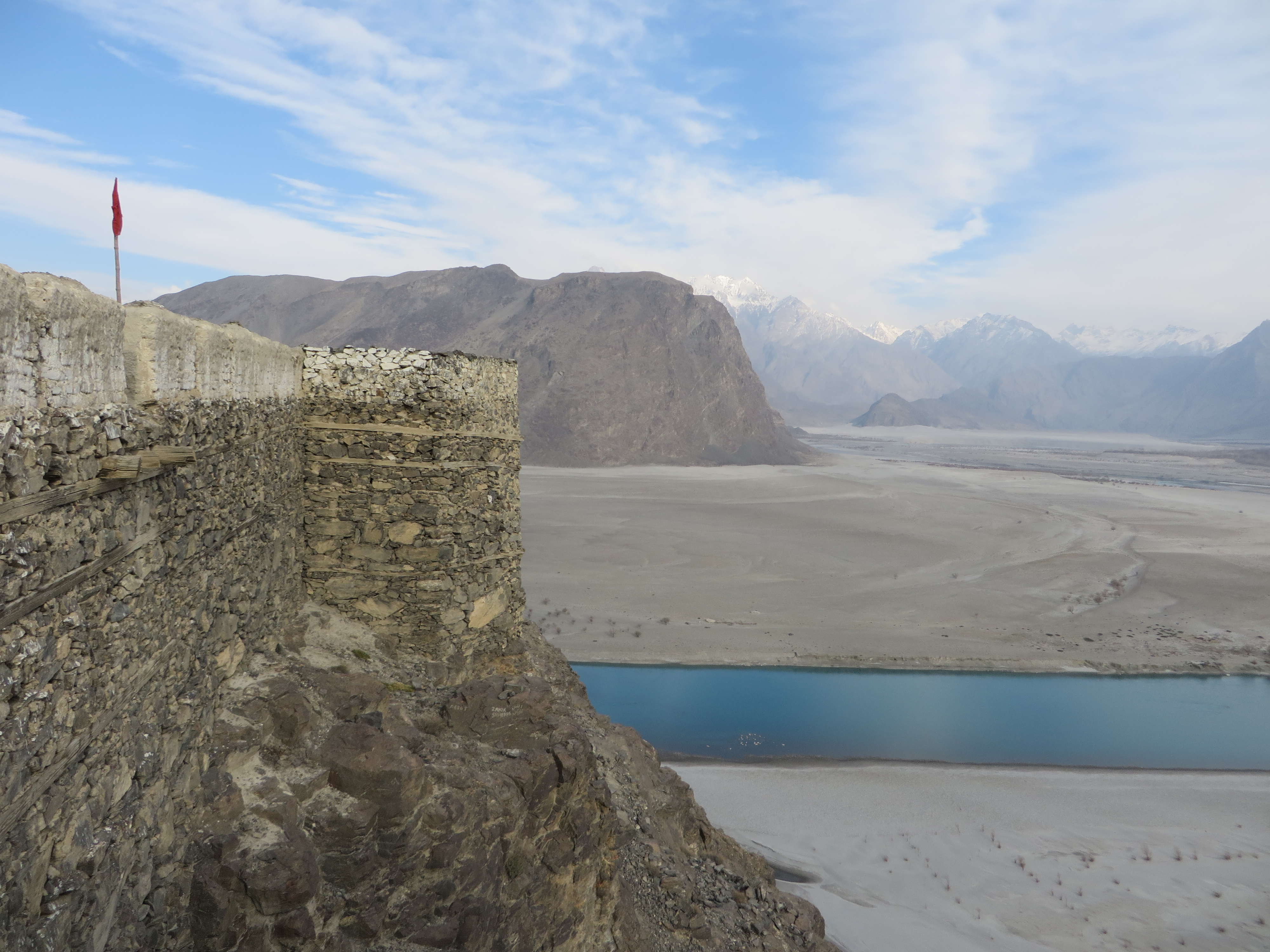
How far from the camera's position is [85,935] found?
309cm

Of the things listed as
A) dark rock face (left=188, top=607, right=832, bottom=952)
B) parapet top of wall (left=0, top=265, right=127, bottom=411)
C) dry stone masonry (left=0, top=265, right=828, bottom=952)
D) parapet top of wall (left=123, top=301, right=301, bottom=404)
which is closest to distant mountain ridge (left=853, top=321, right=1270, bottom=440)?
dry stone masonry (left=0, top=265, right=828, bottom=952)

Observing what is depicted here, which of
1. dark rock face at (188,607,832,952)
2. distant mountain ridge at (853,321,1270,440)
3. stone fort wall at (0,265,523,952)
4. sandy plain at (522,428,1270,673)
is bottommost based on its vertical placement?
sandy plain at (522,428,1270,673)

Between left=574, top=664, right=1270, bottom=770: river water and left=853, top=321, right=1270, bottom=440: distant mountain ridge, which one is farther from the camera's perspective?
left=853, top=321, right=1270, bottom=440: distant mountain ridge

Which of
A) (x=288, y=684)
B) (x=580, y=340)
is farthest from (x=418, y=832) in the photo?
(x=580, y=340)

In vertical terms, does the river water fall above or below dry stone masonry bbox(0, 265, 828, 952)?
below

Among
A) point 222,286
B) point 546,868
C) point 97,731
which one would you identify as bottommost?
point 546,868

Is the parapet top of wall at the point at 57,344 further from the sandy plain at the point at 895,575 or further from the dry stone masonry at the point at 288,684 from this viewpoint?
the sandy plain at the point at 895,575

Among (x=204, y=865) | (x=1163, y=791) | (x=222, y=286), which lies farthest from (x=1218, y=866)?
(x=222, y=286)

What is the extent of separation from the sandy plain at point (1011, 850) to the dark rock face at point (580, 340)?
Result: 4341 cm

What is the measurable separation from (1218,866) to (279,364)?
1386 cm

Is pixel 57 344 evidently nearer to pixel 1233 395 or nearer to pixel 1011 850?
pixel 1011 850

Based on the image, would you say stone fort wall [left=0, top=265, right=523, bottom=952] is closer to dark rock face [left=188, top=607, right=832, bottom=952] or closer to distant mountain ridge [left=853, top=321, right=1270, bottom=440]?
dark rock face [left=188, top=607, right=832, bottom=952]

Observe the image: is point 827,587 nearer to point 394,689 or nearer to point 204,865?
point 394,689

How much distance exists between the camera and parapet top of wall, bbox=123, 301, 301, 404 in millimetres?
3639
